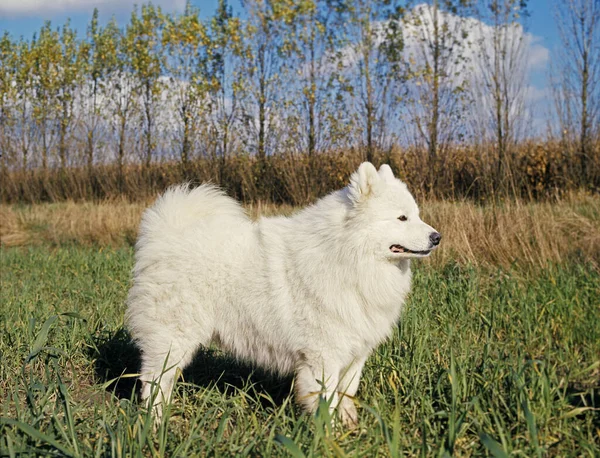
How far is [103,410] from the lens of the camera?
9.41 feet

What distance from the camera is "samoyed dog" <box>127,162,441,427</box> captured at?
329cm

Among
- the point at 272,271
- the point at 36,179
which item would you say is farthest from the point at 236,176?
the point at 272,271

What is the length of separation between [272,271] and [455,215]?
15.3 feet

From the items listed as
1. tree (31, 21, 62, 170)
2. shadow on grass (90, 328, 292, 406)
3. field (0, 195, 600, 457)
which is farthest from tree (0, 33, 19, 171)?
shadow on grass (90, 328, 292, 406)

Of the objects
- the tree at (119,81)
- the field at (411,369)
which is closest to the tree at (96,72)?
the tree at (119,81)

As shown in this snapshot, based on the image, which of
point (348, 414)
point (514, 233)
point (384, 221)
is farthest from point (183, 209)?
point (514, 233)

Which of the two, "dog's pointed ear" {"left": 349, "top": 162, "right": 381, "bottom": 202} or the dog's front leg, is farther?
"dog's pointed ear" {"left": 349, "top": 162, "right": 381, "bottom": 202}

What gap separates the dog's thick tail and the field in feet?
2.70

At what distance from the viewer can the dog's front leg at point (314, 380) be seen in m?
3.13

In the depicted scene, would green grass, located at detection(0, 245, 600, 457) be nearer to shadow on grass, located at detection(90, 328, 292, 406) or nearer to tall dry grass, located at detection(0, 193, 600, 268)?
shadow on grass, located at detection(90, 328, 292, 406)

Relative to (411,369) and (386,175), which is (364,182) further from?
(411,369)

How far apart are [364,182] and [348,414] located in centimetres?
141

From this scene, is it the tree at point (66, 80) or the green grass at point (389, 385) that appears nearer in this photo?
the green grass at point (389, 385)

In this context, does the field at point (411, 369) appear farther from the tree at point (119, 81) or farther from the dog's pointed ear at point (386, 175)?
the tree at point (119, 81)
